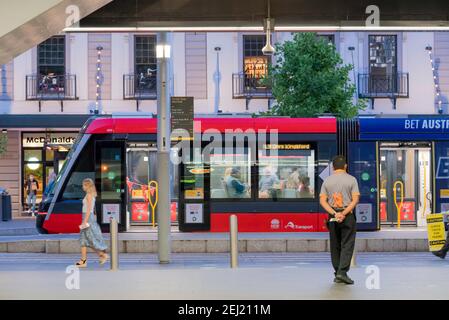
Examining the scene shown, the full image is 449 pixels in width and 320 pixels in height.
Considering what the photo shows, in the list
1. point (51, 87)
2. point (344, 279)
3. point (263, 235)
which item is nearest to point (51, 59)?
point (51, 87)

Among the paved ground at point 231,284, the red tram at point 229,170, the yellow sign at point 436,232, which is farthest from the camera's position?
the red tram at point 229,170

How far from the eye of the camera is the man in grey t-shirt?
43.0ft

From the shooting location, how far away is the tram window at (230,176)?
82.7 feet

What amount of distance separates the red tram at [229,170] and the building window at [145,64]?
1345 centimetres

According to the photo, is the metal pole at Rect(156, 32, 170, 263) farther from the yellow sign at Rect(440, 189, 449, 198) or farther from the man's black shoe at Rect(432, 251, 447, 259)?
the yellow sign at Rect(440, 189, 449, 198)

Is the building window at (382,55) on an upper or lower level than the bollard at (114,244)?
upper

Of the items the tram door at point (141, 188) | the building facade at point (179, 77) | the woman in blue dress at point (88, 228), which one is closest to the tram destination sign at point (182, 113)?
the woman in blue dress at point (88, 228)

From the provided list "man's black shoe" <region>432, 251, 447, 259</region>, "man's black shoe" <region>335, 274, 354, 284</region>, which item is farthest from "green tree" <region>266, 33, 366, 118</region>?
"man's black shoe" <region>335, 274, 354, 284</region>

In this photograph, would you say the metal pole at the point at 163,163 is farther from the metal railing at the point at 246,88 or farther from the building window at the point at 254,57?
the building window at the point at 254,57

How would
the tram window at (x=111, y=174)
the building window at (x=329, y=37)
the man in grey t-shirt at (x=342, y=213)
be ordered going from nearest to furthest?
1. the man in grey t-shirt at (x=342, y=213)
2. the tram window at (x=111, y=174)
3. the building window at (x=329, y=37)

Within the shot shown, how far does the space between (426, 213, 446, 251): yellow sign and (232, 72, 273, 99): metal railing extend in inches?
748
